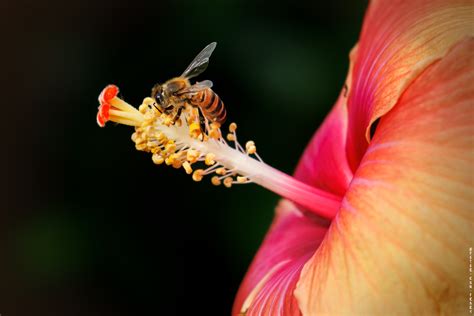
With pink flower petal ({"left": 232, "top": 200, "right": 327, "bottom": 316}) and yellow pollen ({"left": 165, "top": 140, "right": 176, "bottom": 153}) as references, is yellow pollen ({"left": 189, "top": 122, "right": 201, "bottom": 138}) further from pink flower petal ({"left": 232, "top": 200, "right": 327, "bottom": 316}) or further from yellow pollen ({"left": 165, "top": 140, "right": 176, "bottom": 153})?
pink flower petal ({"left": 232, "top": 200, "right": 327, "bottom": 316})

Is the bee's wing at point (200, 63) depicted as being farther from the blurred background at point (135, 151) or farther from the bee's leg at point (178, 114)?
the blurred background at point (135, 151)

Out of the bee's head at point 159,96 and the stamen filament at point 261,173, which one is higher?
the bee's head at point 159,96

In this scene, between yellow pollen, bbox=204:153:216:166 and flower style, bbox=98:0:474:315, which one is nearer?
flower style, bbox=98:0:474:315

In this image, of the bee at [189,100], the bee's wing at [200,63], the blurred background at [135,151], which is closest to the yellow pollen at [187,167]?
the bee at [189,100]

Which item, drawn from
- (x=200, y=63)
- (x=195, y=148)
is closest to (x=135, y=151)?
(x=200, y=63)

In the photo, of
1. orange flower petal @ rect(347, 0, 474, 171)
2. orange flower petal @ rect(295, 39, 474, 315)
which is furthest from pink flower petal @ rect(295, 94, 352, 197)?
orange flower petal @ rect(295, 39, 474, 315)

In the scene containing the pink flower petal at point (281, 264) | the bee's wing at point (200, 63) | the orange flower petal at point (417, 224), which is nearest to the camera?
the orange flower petal at point (417, 224)

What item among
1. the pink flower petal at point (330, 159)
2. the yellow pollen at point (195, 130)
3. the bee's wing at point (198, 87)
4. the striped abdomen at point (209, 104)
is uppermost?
the bee's wing at point (198, 87)

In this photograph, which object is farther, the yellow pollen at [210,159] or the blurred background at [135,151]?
the blurred background at [135,151]

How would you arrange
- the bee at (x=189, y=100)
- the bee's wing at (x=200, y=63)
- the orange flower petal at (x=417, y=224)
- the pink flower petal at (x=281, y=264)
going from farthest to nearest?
1. the bee's wing at (x=200, y=63)
2. the bee at (x=189, y=100)
3. the pink flower petal at (x=281, y=264)
4. the orange flower petal at (x=417, y=224)
